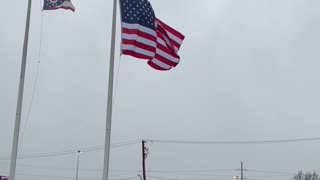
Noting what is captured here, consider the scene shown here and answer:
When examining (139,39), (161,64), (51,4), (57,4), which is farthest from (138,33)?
(51,4)

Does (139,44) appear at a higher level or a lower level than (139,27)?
lower

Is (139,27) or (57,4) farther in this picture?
(57,4)

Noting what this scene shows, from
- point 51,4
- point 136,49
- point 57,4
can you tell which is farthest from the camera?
point 51,4

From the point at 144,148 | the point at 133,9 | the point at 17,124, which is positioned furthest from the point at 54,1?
the point at 144,148

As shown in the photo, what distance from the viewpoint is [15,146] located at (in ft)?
59.9

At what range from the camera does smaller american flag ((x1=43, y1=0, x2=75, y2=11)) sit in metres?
18.2

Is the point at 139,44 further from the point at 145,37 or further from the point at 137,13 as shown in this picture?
the point at 137,13

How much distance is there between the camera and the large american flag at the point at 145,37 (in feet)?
54.5

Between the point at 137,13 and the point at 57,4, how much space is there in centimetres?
292

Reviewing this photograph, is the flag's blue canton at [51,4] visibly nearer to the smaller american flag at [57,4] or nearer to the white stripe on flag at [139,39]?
the smaller american flag at [57,4]

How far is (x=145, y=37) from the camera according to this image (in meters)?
17.0

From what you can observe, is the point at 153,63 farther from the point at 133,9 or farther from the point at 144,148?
the point at 144,148

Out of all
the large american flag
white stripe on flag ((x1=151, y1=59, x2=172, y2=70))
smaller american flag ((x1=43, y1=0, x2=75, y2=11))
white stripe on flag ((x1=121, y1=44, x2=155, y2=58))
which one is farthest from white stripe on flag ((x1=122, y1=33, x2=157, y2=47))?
smaller american flag ((x1=43, y1=0, x2=75, y2=11))

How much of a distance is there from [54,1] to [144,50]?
12.3 ft
